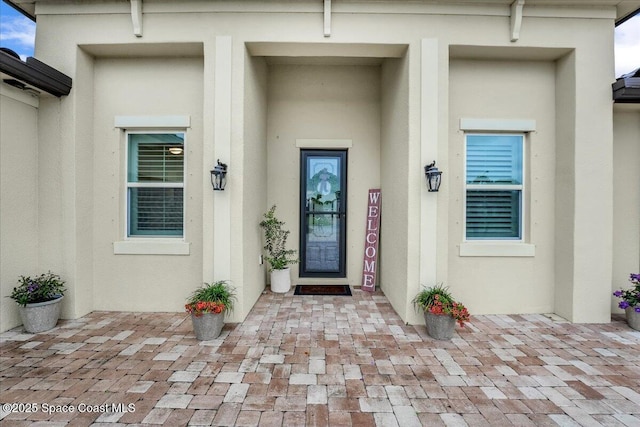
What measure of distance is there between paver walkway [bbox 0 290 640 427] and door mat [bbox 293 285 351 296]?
95 centimetres

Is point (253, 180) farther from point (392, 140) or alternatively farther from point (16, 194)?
point (16, 194)

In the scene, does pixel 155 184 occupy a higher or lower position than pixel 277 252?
higher

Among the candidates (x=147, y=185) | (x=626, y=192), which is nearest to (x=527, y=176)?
(x=626, y=192)

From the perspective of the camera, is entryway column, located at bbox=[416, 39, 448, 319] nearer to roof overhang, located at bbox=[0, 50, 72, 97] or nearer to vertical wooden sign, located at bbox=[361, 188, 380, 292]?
vertical wooden sign, located at bbox=[361, 188, 380, 292]

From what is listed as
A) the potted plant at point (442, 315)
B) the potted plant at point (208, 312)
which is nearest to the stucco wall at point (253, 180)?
the potted plant at point (208, 312)

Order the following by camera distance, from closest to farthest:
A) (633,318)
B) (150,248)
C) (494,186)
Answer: (633,318) → (150,248) → (494,186)

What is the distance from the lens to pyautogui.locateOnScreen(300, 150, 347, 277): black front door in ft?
16.8

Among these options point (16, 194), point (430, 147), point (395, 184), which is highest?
point (430, 147)

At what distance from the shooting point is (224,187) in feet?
11.5

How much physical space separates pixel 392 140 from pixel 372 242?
1.68 meters

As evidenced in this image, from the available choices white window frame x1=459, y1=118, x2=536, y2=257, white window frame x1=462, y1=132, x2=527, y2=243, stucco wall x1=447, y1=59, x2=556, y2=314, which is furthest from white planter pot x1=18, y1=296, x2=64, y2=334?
white window frame x1=462, y1=132, x2=527, y2=243

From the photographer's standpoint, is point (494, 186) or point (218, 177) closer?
point (218, 177)

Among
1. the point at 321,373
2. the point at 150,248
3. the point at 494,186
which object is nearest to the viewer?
the point at 321,373

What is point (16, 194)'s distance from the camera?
11.2ft
